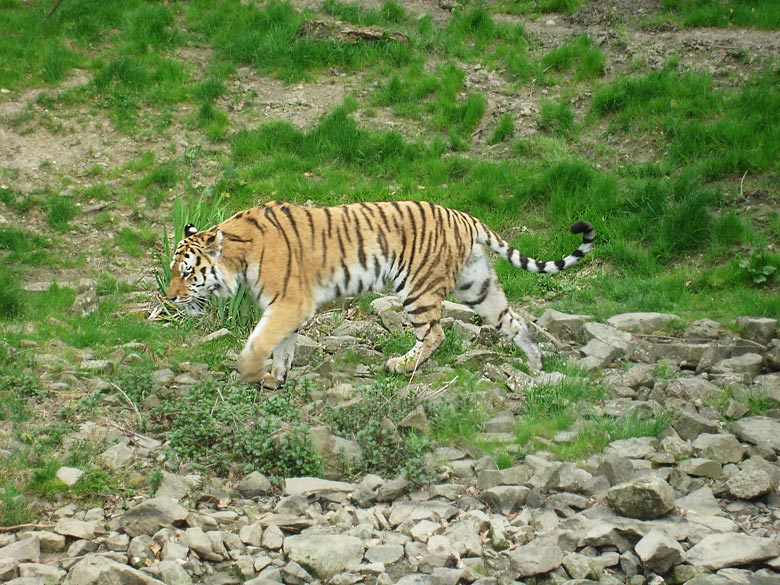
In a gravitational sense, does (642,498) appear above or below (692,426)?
above

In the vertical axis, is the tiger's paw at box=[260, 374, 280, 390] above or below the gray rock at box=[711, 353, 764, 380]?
below

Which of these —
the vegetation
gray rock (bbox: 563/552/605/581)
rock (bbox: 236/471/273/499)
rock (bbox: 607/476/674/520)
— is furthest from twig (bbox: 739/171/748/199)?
rock (bbox: 236/471/273/499)

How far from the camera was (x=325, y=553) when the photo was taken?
14.7 ft

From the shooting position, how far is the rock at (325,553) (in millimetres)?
4434

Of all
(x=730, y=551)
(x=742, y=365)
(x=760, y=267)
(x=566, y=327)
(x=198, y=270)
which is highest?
(x=198, y=270)

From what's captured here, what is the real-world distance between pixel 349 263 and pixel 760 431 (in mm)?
3060

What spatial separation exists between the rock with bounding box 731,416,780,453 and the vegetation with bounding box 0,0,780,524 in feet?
1.05

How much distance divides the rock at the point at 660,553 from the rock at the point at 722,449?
4.07 feet

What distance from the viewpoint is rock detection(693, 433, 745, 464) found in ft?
18.2

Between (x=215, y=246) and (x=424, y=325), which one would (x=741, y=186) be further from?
(x=215, y=246)

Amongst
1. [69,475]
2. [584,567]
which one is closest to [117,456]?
[69,475]

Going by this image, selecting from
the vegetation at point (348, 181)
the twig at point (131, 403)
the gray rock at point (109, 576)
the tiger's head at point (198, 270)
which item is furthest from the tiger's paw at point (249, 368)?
the gray rock at point (109, 576)

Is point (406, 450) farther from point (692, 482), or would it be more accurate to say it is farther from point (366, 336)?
point (366, 336)

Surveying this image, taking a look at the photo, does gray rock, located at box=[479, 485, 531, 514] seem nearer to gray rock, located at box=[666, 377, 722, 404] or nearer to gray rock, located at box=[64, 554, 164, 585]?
gray rock, located at box=[64, 554, 164, 585]
